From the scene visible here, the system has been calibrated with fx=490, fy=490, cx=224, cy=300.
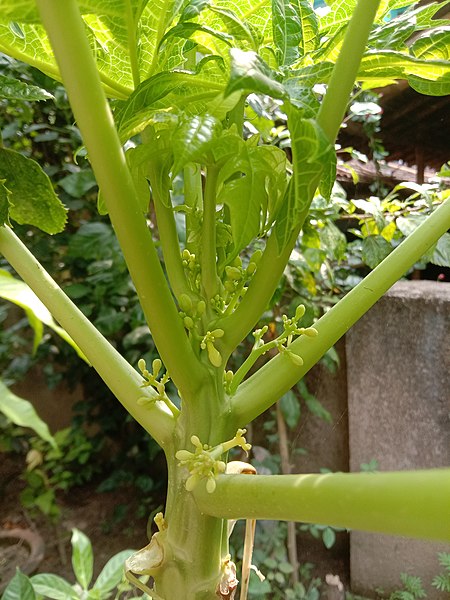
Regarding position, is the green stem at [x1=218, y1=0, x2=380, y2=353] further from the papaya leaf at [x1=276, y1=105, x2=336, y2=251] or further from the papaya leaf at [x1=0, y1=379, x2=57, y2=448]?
the papaya leaf at [x1=0, y1=379, x2=57, y2=448]

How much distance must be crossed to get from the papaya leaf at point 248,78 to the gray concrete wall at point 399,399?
44.8 inches

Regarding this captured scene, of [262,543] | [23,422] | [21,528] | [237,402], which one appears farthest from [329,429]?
[23,422]

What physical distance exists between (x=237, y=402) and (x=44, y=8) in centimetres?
20

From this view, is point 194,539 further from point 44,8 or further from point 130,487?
point 130,487

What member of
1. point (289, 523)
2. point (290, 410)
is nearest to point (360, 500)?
point (290, 410)

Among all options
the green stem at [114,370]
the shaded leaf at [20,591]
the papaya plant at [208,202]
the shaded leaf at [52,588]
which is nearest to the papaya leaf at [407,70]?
the papaya plant at [208,202]

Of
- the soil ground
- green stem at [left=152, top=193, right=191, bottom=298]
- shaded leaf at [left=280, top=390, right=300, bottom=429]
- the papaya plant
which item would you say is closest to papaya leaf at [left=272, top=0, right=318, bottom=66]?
the papaya plant

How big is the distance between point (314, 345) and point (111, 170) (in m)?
0.14

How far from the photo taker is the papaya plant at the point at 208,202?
0.68ft

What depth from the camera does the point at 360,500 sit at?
0.52 feet

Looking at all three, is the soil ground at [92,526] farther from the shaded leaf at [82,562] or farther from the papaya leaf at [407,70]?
the papaya leaf at [407,70]

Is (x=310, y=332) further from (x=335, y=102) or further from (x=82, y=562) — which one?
(x=82, y=562)

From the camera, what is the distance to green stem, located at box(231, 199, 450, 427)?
27 centimetres

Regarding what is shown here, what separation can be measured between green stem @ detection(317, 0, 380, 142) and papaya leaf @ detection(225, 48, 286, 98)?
41 mm
